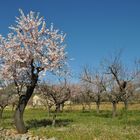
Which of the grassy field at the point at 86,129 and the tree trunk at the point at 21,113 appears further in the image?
the tree trunk at the point at 21,113

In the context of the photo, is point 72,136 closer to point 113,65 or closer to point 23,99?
point 23,99

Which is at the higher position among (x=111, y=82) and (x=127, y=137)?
(x=111, y=82)

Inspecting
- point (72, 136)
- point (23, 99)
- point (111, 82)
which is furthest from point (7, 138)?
point (111, 82)

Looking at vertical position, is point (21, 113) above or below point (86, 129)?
above

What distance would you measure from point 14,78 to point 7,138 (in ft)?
26.5

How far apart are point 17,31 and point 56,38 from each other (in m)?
3.35

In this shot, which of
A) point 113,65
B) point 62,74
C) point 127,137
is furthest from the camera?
point 113,65

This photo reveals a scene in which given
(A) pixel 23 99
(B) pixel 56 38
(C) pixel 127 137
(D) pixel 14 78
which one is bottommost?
(C) pixel 127 137

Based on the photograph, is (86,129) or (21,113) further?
(21,113)

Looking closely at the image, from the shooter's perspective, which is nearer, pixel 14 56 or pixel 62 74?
pixel 14 56

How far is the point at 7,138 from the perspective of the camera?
2211 centimetres

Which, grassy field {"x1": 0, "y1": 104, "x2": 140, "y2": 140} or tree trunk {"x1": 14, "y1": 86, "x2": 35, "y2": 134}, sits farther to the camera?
tree trunk {"x1": 14, "y1": 86, "x2": 35, "y2": 134}

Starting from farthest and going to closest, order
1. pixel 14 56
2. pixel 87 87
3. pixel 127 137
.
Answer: pixel 87 87, pixel 14 56, pixel 127 137

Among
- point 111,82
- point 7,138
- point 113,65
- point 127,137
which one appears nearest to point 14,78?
point 7,138
